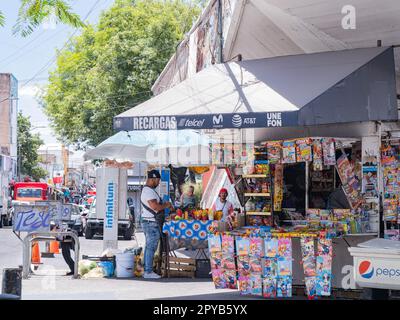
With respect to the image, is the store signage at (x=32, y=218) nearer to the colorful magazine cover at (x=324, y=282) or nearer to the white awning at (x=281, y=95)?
the white awning at (x=281, y=95)

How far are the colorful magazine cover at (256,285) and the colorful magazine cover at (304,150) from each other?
78.8 inches

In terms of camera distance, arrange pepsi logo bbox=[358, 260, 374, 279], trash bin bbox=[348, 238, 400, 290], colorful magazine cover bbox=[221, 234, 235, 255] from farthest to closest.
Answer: colorful magazine cover bbox=[221, 234, 235, 255] → pepsi logo bbox=[358, 260, 374, 279] → trash bin bbox=[348, 238, 400, 290]

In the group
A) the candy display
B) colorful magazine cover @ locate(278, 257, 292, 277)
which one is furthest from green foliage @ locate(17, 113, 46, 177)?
colorful magazine cover @ locate(278, 257, 292, 277)

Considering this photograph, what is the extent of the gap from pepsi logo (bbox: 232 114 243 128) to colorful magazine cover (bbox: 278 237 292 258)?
178 cm

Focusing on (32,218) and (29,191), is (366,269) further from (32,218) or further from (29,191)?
(29,191)

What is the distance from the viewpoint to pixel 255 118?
32.6 ft

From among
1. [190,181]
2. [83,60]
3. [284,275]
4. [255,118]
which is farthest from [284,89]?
[83,60]

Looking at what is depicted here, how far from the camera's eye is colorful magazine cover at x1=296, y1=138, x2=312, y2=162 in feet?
35.6

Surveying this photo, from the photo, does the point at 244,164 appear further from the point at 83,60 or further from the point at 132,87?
the point at 83,60

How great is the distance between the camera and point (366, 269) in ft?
27.0

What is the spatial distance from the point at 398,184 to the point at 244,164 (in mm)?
2566

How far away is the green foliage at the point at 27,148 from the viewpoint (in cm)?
7875

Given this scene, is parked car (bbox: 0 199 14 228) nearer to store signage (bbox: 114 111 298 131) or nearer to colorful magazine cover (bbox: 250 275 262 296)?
store signage (bbox: 114 111 298 131)

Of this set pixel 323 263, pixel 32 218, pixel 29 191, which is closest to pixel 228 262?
pixel 323 263
